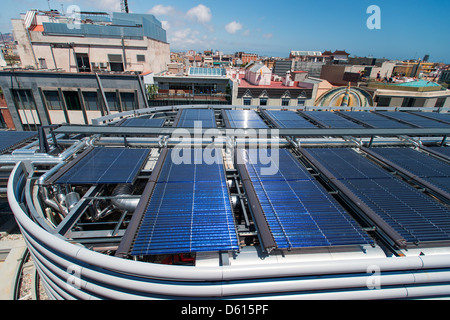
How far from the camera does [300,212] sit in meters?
5.99

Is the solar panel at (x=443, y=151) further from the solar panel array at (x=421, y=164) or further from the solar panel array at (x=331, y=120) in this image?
the solar panel array at (x=331, y=120)

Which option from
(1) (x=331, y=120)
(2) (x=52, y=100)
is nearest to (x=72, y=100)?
(2) (x=52, y=100)

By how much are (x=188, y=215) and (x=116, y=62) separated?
40.4 metres

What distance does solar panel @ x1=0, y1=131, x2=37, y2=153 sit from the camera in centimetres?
1072

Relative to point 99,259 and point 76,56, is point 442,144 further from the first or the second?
point 76,56

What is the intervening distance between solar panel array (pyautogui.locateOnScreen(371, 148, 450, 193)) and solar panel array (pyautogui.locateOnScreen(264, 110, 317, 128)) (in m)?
4.15

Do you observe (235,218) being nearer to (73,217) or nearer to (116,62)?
(73,217)

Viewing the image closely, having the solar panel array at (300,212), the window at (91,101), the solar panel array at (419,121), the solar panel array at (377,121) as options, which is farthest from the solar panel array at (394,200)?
the window at (91,101)

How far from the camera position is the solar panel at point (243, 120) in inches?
493

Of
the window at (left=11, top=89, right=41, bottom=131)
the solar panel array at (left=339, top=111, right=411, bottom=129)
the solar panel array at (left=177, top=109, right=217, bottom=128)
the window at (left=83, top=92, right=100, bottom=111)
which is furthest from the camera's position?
the window at (left=83, top=92, right=100, bottom=111)

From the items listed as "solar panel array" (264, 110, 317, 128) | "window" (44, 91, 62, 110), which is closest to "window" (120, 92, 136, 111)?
"window" (44, 91, 62, 110)

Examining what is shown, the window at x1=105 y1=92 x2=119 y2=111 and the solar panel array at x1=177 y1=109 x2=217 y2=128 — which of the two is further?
the window at x1=105 y1=92 x2=119 y2=111

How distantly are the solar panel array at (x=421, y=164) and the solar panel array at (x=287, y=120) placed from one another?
164 inches

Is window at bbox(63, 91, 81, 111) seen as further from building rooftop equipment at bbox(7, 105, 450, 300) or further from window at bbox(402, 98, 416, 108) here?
window at bbox(402, 98, 416, 108)
